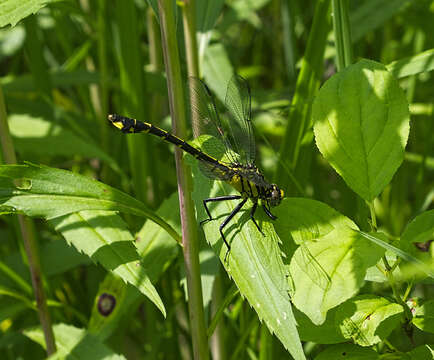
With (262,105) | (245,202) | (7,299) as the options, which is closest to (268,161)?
(262,105)

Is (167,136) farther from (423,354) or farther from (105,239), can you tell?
(423,354)

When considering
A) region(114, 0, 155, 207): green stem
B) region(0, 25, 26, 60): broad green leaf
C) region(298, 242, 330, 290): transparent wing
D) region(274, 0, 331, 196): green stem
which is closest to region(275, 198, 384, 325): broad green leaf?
region(298, 242, 330, 290): transparent wing

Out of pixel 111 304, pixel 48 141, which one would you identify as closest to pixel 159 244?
pixel 111 304

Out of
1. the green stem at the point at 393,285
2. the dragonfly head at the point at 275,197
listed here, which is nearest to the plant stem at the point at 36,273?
the dragonfly head at the point at 275,197

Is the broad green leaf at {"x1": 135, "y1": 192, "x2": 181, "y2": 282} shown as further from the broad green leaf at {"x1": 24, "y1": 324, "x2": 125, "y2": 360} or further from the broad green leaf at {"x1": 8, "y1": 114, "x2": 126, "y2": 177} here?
the broad green leaf at {"x1": 8, "y1": 114, "x2": 126, "y2": 177}

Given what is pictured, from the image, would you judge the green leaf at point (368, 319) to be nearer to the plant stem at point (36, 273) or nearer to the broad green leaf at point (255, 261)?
the broad green leaf at point (255, 261)

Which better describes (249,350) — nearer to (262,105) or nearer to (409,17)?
(262,105)
